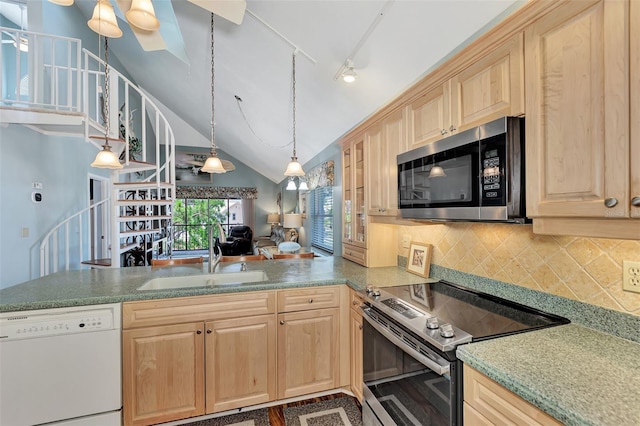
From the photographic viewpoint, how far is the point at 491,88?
1295 millimetres

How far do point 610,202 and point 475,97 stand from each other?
0.76m

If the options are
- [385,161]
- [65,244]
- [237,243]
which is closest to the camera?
[385,161]

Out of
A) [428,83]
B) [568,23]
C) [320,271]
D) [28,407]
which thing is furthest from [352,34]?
[28,407]

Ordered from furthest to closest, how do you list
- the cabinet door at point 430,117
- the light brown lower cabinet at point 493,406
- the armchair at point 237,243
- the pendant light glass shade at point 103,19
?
the armchair at point 237,243 < the pendant light glass shade at point 103,19 < the cabinet door at point 430,117 < the light brown lower cabinet at point 493,406

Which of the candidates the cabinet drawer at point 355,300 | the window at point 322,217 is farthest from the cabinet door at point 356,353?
the window at point 322,217

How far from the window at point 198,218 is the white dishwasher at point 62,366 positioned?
7503mm

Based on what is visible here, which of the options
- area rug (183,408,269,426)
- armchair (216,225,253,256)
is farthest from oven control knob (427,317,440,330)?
armchair (216,225,253,256)

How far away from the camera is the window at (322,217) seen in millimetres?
4258

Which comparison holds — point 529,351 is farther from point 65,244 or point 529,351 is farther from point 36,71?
point 65,244

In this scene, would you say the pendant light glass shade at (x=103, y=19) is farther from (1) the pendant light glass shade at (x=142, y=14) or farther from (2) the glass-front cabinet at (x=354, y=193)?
(2) the glass-front cabinet at (x=354, y=193)

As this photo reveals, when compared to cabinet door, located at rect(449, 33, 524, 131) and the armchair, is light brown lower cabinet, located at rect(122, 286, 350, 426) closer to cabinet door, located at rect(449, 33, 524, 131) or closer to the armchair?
cabinet door, located at rect(449, 33, 524, 131)

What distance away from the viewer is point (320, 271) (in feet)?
7.83

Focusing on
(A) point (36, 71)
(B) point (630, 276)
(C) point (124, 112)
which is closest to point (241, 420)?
(B) point (630, 276)

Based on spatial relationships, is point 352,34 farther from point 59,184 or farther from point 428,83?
point 59,184
